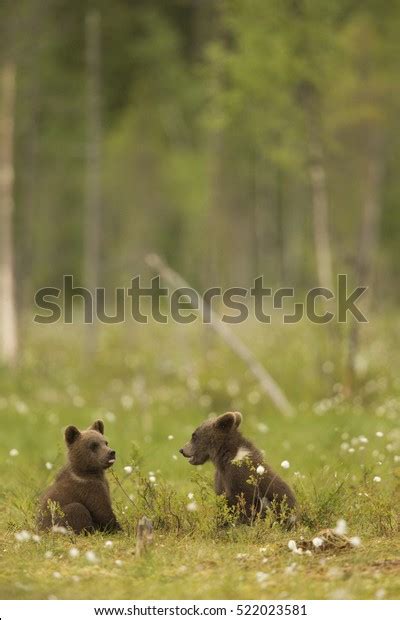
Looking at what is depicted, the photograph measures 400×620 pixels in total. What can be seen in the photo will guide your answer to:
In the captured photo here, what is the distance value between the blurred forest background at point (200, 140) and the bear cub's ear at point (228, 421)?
394 inches

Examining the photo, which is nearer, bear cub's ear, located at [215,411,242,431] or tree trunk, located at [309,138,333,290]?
bear cub's ear, located at [215,411,242,431]

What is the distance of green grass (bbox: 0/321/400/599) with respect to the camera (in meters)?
6.67

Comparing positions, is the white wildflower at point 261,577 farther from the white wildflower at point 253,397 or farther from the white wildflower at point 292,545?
the white wildflower at point 253,397

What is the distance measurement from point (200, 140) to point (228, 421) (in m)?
31.7

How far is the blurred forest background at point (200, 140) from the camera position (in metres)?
19.3

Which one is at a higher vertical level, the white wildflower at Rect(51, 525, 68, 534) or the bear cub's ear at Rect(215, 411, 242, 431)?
the bear cub's ear at Rect(215, 411, 242, 431)

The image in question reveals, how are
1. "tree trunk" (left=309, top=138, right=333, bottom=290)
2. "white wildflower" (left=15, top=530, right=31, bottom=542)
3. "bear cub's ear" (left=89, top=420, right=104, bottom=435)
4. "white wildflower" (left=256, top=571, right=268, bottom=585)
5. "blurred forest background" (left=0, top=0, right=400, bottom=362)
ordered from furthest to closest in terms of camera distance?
"blurred forest background" (left=0, top=0, right=400, bottom=362)
"tree trunk" (left=309, top=138, right=333, bottom=290)
"bear cub's ear" (left=89, top=420, right=104, bottom=435)
"white wildflower" (left=15, top=530, right=31, bottom=542)
"white wildflower" (left=256, top=571, right=268, bottom=585)

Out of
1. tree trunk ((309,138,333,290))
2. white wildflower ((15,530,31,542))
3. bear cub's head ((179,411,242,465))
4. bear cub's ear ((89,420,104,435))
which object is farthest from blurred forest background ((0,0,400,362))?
white wildflower ((15,530,31,542))

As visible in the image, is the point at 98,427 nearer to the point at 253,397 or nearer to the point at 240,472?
the point at 240,472

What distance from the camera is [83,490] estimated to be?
26.6ft

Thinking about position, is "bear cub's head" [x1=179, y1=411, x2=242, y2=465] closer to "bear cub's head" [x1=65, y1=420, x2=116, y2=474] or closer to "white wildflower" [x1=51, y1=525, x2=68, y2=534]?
"bear cub's head" [x1=65, y1=420, x2=116, y2=474]

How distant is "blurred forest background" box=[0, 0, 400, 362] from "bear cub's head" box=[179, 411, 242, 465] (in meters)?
9.98

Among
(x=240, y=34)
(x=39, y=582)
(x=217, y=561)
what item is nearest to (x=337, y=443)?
(x=217, y=561)

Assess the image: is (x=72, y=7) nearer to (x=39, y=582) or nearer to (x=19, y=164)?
(x=19, y=164)
